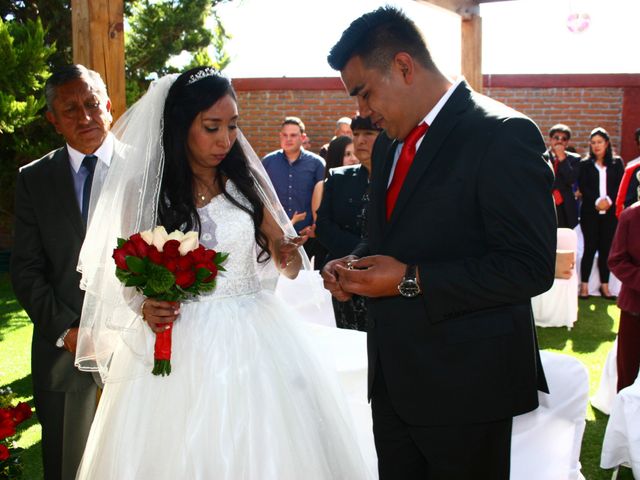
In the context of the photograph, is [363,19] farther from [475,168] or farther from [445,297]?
[445,297]

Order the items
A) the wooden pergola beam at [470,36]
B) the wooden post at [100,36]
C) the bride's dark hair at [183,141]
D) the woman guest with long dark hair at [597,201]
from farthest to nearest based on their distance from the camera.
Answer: the woman guest with long dark hair at [597,201] → the wooden pergola beam at [470,36] → the wooden post at [100,36] → the bride's dark hair at [183,141]

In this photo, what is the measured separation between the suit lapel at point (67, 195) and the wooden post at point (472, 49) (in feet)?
16.5

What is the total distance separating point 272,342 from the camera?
2969 millimetres

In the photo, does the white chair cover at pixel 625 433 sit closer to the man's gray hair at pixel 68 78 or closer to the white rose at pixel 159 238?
the white rose at pixel 159 238

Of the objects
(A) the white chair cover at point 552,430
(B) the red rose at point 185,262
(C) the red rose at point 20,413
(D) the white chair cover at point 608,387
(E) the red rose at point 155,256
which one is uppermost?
(E) the red rose at point 155,256

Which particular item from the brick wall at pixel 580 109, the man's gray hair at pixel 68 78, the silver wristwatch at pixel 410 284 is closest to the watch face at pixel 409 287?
the silver wristwatch at pixel 410 284

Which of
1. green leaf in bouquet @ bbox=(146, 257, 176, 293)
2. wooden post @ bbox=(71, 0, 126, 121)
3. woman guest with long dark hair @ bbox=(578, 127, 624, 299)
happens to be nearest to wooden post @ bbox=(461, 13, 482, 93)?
woman guest with long dark hair @ bbox=(578, 127, 624, 299)

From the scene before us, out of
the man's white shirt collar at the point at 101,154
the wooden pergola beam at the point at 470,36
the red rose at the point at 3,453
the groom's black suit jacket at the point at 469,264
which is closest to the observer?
the groom's black suit jacket at the point at 469,264

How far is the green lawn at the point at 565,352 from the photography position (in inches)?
176

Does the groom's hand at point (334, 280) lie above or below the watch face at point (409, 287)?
below

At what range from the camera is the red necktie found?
223cm

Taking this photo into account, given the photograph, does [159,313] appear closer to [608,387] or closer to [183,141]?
[183,141]

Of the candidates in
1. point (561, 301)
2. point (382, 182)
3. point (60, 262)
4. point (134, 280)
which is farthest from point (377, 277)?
point (561, 301)

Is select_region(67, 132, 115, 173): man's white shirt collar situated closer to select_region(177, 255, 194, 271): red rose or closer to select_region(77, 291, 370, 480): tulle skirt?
select_region(77, 291, 370, 480): tulle skirt
